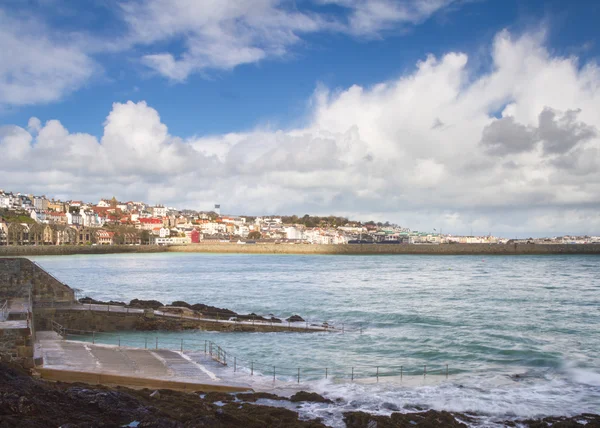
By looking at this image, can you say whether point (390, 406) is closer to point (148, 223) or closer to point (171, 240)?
point (171, 240)

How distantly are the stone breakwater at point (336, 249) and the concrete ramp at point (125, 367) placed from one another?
100 metres

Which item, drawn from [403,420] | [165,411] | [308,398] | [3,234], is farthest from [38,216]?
[403,420]

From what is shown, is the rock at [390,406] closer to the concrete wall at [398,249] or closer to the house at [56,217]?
the concrete wall at [398,249]

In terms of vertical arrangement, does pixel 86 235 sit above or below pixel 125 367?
above

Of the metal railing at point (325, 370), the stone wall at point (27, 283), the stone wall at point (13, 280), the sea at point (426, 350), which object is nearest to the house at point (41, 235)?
the sea at point (426, 350)

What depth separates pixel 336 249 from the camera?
138 m

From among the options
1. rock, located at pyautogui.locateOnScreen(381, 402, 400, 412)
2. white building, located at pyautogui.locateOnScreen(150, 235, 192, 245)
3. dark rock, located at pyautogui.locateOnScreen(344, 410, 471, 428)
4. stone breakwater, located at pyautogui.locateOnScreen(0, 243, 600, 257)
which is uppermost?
white building, located at pyautogui.locateOnScreen(150, 235, 192, 245)

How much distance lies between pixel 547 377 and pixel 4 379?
1384 cm

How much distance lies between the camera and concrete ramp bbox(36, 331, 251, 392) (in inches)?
488

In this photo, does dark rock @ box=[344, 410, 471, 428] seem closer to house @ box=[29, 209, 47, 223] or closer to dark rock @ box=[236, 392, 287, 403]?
dark rock @ box=[236, 392, 287, 403]

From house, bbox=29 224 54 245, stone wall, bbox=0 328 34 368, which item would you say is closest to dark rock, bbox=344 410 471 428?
stone wall, bbox=0 328 34 368

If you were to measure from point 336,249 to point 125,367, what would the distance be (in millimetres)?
124668

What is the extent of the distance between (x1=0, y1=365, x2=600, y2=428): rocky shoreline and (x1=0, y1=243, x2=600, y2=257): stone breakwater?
10639 centimetres

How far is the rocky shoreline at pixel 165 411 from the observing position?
7.81m
